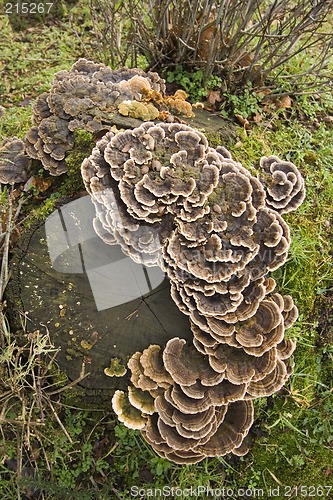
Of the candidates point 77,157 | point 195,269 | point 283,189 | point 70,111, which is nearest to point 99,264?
point 195,269

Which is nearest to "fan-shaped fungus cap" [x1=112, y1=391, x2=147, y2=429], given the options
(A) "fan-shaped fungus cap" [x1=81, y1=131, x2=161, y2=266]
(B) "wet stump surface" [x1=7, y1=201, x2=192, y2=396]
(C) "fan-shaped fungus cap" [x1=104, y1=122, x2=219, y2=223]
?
(B) "wet stump surface" [x1=7, y1=201, x2=192, y2=396]

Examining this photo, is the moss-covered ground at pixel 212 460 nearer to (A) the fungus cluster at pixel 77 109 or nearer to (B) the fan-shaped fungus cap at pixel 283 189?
(A) the fungus cluster at pixel 77 109

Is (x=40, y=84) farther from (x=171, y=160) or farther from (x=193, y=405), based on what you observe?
(x=193, y=405)

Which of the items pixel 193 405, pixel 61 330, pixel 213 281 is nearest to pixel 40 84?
pixel 61 330

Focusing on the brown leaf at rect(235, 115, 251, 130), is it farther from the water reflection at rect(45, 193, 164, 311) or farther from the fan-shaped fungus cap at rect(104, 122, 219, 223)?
the water reflection at rect(45, 193, 164, 311)

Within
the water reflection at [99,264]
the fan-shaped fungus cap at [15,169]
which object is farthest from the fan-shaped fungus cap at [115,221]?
the fan-shaped fungus cap at [15,169]

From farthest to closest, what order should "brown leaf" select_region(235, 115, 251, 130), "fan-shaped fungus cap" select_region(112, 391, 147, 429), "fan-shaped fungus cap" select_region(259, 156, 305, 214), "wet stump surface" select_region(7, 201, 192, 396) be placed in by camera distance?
"brown leaf" select_region(235, 115, 251, 130), "fan-shaped fungus cap" select_region(259, 156, 305, 214), "wet stump surface" select_region(7, 201, 192, 396), "fan-shaped fungus cap" select_region(112, 391, 147, 429)
